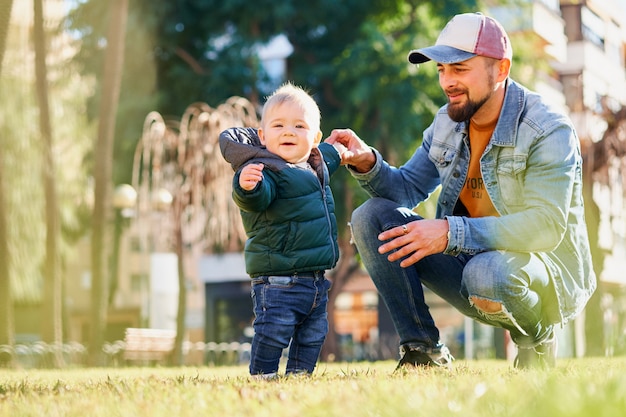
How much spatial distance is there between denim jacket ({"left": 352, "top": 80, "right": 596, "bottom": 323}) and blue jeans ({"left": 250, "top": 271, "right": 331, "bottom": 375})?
72 centimetres

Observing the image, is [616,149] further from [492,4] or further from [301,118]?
[301,118]

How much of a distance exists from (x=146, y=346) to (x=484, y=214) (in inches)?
518

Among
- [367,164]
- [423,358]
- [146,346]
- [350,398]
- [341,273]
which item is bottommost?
[146,346]

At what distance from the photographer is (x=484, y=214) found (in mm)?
5117

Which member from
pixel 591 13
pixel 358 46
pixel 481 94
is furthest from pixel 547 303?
pixel 591 13

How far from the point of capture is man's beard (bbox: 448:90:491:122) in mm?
4906

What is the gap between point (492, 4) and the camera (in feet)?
80.2

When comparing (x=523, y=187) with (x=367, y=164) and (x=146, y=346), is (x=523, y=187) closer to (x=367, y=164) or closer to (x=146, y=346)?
(x=367, y=164)

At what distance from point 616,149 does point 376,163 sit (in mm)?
13734

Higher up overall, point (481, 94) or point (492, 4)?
point (492, 4)

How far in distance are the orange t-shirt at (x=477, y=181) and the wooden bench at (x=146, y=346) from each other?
11732mm

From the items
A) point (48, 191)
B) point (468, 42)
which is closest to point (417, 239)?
point (468, 42)

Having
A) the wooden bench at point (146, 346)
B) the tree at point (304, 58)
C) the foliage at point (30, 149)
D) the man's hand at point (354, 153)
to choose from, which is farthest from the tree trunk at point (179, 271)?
the man's hand at point (354, 153)

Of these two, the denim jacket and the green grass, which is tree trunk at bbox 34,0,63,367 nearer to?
the denim jacket
